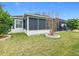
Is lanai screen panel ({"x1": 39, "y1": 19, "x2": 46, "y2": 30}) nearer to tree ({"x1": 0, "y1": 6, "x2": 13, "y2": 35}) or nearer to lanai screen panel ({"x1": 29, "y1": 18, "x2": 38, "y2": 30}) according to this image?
lanai screen panel ({"x1": 29, "y1": 18, "x2": 38, "y2": 30})

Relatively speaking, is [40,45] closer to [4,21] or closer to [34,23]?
[34,23]

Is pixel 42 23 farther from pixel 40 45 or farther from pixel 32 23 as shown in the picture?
pixel 40 45

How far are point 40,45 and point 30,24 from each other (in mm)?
379

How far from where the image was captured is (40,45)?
4.13m

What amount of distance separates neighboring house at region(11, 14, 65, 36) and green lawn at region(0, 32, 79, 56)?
0.08m

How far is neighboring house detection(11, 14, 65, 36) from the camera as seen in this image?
4152 mm

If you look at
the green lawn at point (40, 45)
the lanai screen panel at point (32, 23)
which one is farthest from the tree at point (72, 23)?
the lanai screen panel at point (32, 23)

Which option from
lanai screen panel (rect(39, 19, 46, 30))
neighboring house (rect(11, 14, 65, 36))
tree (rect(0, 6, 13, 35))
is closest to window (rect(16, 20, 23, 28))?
neighboring house (rect(11, 14, 65, 36))

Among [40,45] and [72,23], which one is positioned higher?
[72,23]

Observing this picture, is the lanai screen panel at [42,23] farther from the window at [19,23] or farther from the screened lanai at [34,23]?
the window at [19,23]

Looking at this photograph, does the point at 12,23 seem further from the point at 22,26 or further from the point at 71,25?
the point at 71,25

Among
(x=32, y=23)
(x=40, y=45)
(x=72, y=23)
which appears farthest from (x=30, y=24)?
(x=72, y=23)

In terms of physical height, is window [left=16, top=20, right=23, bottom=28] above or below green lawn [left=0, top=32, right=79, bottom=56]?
above

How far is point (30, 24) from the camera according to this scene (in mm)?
4176
